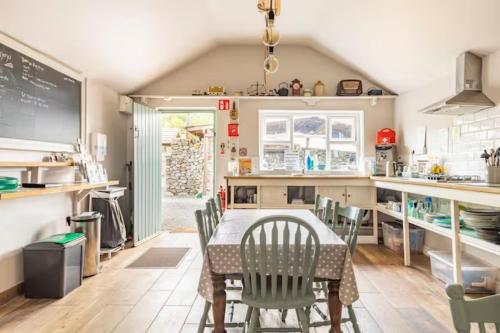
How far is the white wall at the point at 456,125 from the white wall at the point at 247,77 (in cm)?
89

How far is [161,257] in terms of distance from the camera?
374 centimetres

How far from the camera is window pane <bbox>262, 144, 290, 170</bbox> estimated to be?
4949 millimetres

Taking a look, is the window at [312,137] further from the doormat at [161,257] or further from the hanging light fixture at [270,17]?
the hanging light fixture at [270,17]

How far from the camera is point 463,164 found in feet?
10.5

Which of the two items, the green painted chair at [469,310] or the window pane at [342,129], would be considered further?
the window pane at [342,129]

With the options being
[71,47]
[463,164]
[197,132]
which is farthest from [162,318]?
[197,132]

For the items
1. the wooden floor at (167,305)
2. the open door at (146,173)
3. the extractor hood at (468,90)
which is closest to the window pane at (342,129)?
the extractor hood at (468,90)

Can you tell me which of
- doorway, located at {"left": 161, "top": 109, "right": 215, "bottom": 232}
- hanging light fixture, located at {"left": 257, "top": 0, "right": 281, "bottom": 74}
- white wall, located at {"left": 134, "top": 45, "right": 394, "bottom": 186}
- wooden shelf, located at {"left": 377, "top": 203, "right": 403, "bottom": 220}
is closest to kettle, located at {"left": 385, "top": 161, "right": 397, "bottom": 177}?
wooden shelf, located at {"left": 377, "top": 203, "right": 403, "bottom": 220}

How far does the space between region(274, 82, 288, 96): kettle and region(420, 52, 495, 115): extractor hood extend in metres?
2.26

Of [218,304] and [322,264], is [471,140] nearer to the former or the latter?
[322,264]

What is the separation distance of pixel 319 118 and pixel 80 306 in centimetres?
407

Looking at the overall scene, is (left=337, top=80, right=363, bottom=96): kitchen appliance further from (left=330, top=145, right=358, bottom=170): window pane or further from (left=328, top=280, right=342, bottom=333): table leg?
(left=328, top=280, right=342, bottom=333): table leg

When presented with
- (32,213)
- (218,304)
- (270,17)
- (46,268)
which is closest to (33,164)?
(32,213)

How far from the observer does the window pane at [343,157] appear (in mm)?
4945
